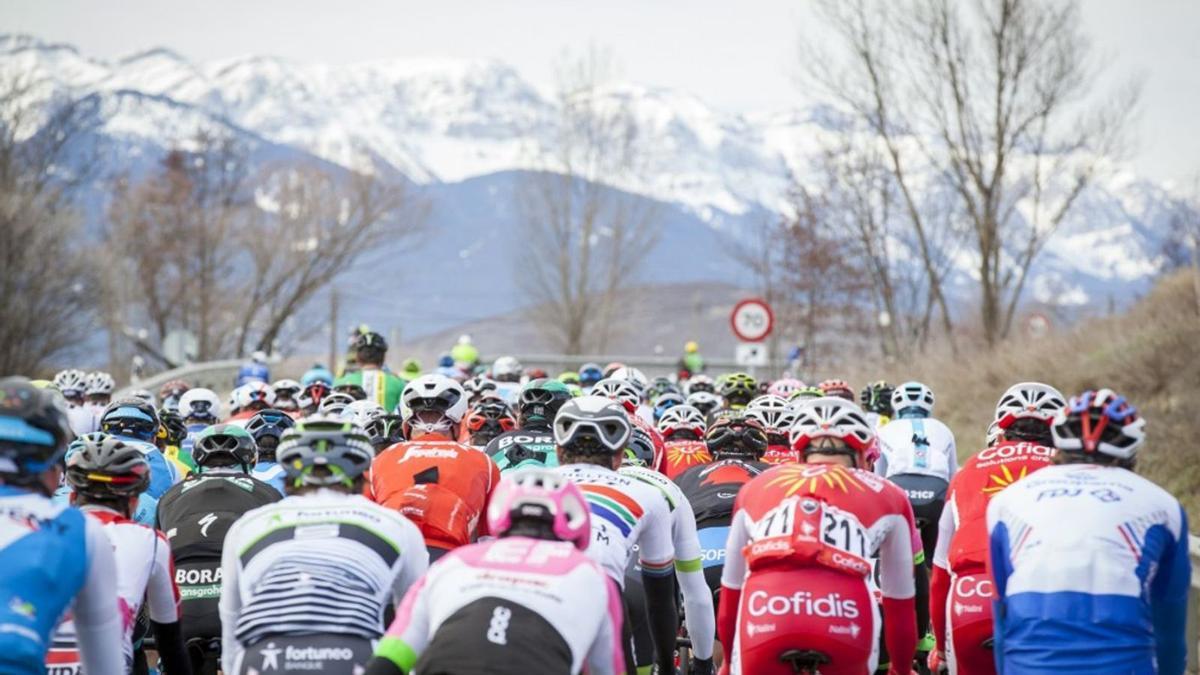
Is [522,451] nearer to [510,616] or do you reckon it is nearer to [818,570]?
[818,570]

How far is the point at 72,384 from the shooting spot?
15.0 metres

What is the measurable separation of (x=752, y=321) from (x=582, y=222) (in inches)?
1154

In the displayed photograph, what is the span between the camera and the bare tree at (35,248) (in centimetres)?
4159

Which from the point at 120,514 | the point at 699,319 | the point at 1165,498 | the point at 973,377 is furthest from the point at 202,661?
the point at 699,319

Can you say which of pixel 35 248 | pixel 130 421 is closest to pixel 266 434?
pixel 130 421

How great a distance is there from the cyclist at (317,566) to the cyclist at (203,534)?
2.22m

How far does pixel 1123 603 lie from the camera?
19.2 ft

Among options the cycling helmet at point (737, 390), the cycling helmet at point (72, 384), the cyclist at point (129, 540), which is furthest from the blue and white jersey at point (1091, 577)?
the cycling helmet at point (72, 384)

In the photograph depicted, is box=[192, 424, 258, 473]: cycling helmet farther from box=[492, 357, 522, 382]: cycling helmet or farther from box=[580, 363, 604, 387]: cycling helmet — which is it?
box=[492, 357, 522, 382]: cycling helmet

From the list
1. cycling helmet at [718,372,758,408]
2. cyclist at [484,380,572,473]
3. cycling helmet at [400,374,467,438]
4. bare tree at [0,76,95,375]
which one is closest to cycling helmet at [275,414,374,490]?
cycling helmet at [400,374,467,438]

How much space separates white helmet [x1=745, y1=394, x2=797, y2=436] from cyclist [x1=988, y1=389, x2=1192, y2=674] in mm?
5488

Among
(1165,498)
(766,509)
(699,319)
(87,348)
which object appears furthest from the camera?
(699,319)

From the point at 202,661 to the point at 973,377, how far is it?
22.1m

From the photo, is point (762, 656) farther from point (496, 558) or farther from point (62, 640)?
point (62, 640)
